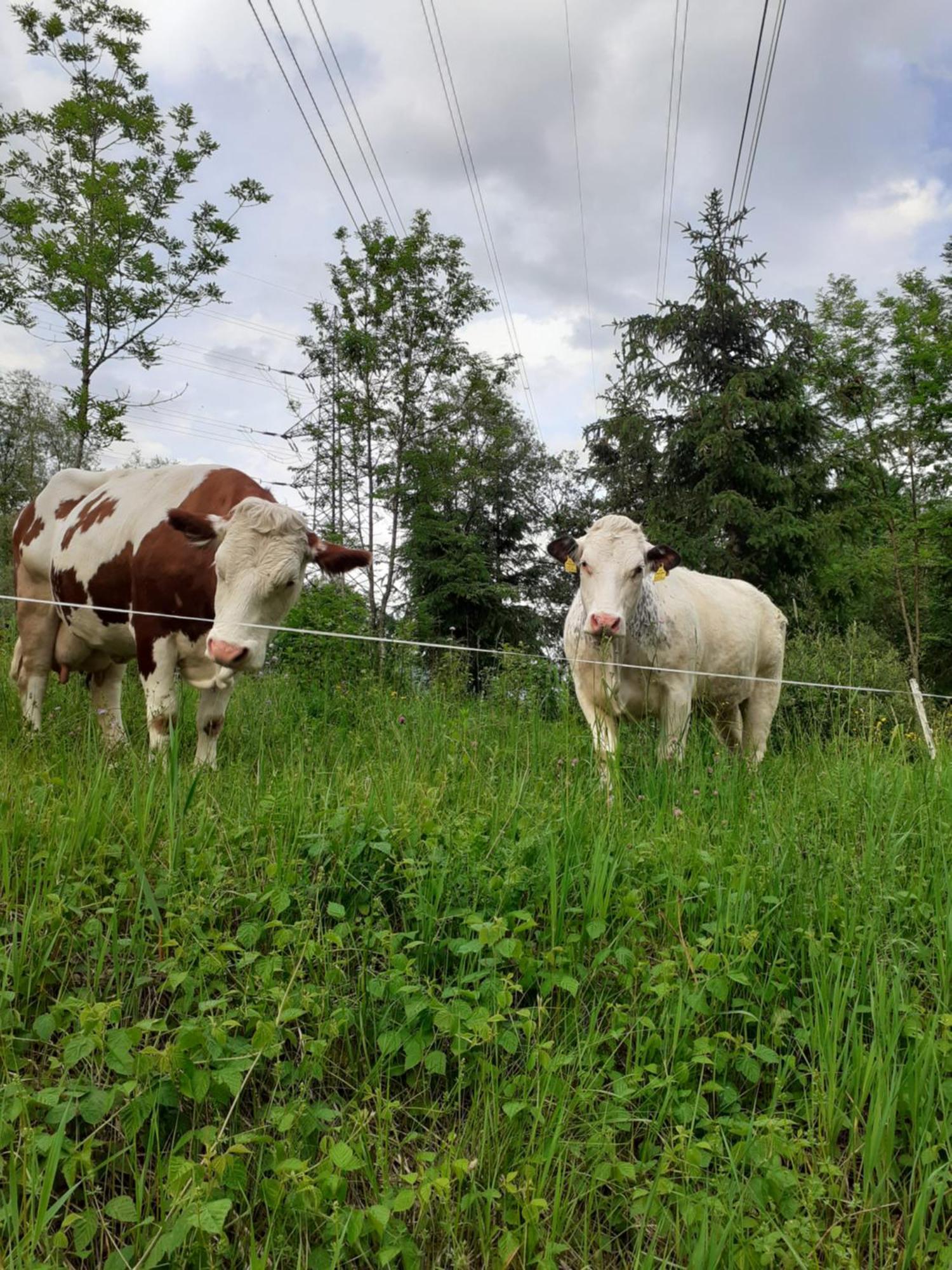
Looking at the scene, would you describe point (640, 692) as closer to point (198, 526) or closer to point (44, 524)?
point (198, 526)

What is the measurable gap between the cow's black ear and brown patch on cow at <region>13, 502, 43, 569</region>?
3818 mm

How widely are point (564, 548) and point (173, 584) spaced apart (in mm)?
2508

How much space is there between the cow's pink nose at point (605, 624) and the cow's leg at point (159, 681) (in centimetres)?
248

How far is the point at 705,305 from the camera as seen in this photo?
56.3 feet

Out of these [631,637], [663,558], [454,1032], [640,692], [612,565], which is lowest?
[454,1032]

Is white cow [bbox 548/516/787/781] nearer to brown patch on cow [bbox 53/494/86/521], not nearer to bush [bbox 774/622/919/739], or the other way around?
bush [bbox 774/622/919/739]

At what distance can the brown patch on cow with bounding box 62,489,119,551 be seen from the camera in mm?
5801

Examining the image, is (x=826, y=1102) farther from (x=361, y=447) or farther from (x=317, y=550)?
(x=361, y=447)

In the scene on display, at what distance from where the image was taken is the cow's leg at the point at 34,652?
6.20 m

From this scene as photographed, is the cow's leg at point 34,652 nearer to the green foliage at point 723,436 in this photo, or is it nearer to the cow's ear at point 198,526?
the cow's ear at point 198,526

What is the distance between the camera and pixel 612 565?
5.21 metres

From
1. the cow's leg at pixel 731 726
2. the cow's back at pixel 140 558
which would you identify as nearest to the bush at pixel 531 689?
the cow's leg at pixel 731 726

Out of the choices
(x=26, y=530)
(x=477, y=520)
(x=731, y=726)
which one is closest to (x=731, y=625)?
(x=731, y=726)

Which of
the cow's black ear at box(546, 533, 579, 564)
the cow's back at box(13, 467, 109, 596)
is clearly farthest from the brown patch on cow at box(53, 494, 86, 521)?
the cow's black ear at box(546, 533, 579, 564)
